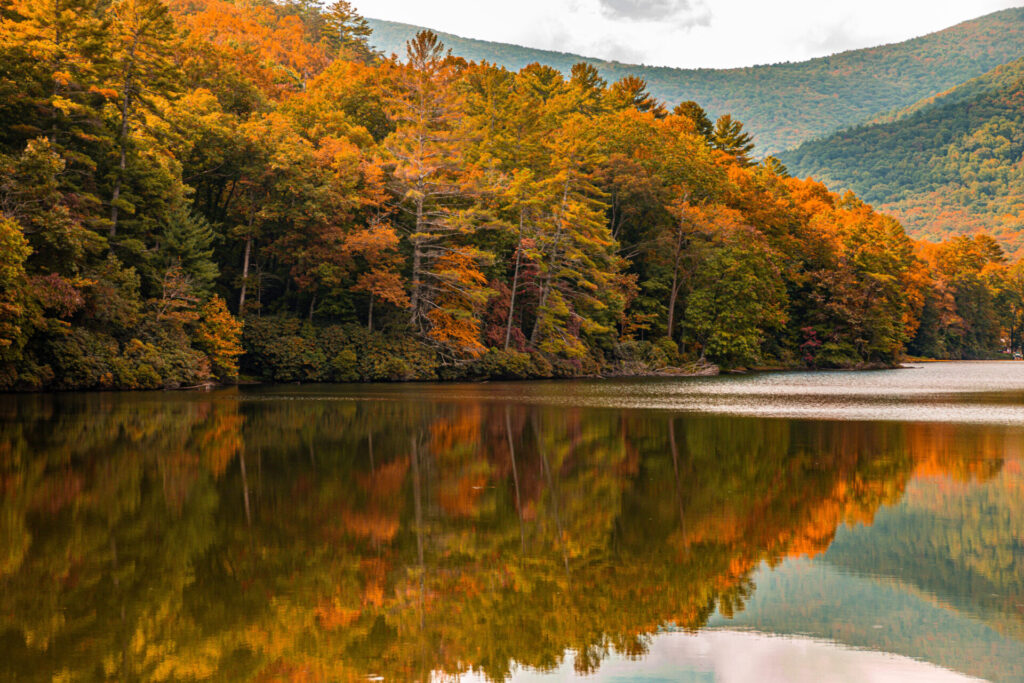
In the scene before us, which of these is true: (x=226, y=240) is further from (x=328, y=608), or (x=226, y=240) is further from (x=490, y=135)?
(x=328, y=608)

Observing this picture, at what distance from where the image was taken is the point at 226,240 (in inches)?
1582

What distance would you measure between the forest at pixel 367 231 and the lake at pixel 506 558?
16.4 m

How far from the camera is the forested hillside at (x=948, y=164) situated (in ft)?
481

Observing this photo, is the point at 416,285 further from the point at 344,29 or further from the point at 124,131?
the point at 344,29

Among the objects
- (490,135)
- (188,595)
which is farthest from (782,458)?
(490,135)

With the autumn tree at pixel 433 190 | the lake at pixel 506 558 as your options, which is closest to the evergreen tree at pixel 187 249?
the autumn tree at pixel 433 190

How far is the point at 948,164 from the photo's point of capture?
15788 centimetres

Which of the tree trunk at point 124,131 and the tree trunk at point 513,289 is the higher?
the tree trunk at point 124,131

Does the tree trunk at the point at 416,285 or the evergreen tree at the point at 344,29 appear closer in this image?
the tree trunk at the point at 416,285

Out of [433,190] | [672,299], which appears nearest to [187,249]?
[433,190]

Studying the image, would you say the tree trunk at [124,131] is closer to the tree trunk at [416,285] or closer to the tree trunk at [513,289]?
the tree trunk at [416,285]

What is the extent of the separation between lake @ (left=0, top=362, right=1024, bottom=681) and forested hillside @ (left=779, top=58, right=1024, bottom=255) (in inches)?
5583

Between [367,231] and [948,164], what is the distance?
493 ft

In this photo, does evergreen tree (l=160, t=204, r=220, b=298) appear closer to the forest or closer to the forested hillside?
the forest
